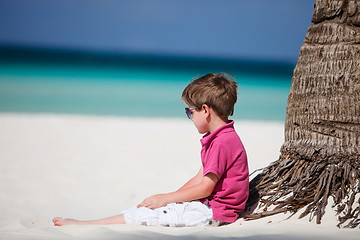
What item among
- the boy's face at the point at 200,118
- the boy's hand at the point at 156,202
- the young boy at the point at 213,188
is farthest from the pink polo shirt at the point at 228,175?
the boy's hand at the point at 156,202

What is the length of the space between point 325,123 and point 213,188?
1.06m

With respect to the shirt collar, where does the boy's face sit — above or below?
above

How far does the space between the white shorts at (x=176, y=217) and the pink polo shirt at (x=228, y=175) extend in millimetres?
79

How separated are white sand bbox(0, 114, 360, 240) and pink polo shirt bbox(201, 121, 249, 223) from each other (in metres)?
0.15

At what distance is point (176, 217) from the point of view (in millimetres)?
3051

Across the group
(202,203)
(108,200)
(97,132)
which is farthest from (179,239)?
(97,132)

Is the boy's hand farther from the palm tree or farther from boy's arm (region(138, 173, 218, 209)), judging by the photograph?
the palm tree

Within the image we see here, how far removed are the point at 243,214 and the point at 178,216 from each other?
1.96 feet

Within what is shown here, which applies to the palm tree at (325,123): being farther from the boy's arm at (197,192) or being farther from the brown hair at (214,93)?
the brown hair at (214,93)

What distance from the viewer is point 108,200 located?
15.9 ft

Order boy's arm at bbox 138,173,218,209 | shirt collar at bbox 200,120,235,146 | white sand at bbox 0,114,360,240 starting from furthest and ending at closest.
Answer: shirt collar at bbox 200,120,235,146, boy's arm at bbox 138,173,218,209, white sand at bbox 0,114,360,240

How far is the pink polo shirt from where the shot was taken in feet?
9.80

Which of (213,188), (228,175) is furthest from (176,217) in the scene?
(228,175)

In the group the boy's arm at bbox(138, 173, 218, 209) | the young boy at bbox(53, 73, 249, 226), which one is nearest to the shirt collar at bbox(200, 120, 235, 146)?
the young boy at bbox(53, 73, 249, 226)
